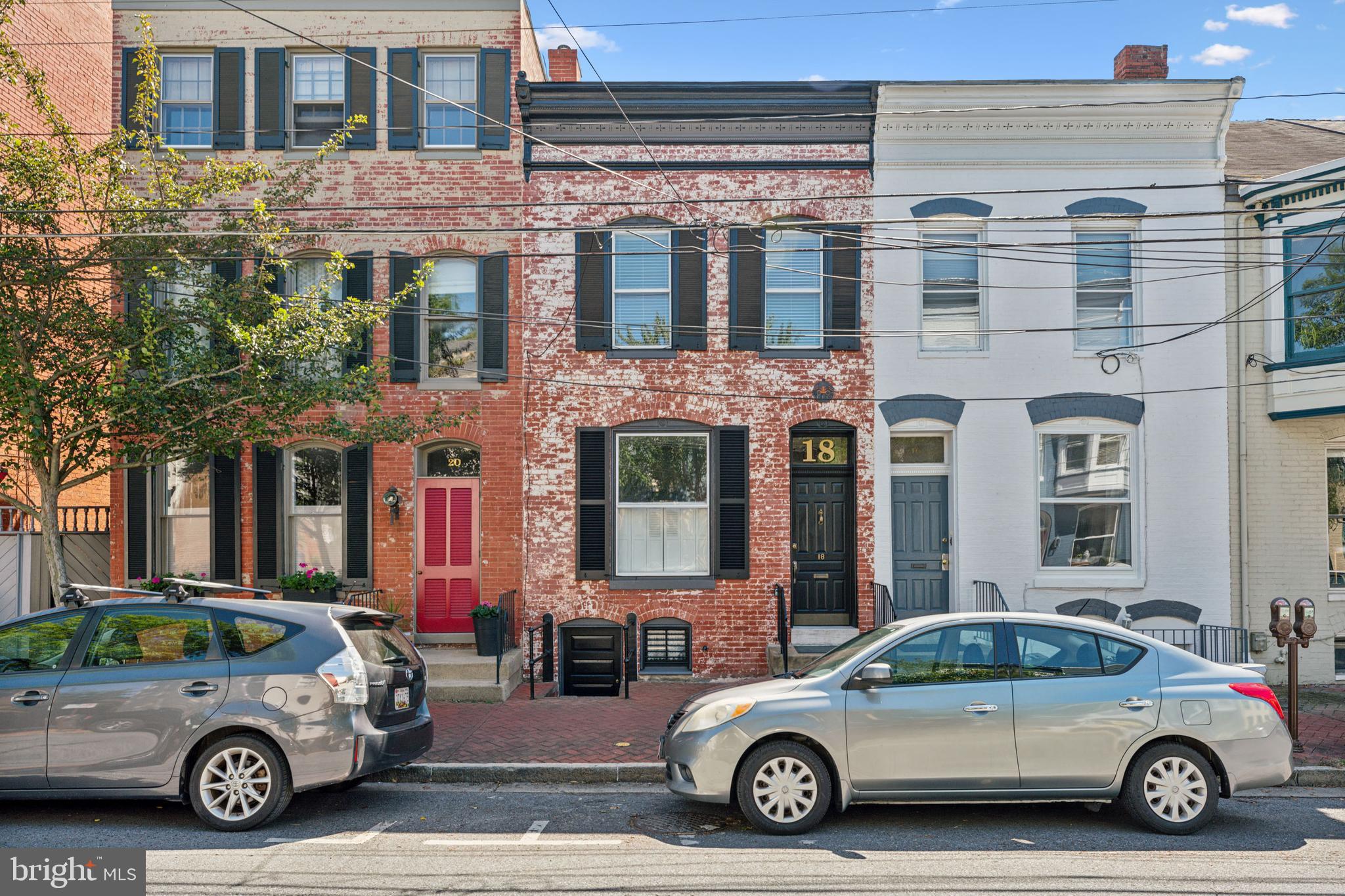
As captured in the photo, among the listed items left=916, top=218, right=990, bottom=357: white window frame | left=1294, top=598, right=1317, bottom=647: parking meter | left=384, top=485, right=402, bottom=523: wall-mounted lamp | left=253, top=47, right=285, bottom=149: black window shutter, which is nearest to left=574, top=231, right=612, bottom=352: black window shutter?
left=384, top=485, right=402, bottom=523: wall-mounted lamp

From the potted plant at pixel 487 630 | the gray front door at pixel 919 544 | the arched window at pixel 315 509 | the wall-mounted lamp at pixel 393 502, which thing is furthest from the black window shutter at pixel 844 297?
the arched window at pixel 315 509

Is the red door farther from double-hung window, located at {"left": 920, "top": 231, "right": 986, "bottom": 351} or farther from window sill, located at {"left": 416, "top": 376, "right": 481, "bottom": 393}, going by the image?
double-hung window, located at {"left": 920, "top": 231, "right": 986, "bottom": 351}

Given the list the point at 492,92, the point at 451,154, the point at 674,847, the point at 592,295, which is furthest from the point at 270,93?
the point at 674,847

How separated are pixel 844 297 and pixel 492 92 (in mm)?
5391

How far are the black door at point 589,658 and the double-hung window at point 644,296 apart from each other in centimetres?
380

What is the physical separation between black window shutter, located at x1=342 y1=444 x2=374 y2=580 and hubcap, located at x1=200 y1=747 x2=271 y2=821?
6329mm

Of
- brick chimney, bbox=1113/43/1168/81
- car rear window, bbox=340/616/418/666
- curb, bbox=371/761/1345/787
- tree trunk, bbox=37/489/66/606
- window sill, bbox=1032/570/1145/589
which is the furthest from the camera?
brick chimney, bbox=1113/43/1168/81

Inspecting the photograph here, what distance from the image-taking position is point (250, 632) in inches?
289

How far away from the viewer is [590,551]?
13422 millimetres

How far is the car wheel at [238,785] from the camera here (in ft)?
23.0

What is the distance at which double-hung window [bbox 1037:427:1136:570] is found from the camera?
13.5 meters

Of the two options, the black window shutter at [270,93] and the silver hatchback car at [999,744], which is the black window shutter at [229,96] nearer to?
the black window shutter at [270,93]

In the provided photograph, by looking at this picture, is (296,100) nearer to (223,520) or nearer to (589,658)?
(223,520)

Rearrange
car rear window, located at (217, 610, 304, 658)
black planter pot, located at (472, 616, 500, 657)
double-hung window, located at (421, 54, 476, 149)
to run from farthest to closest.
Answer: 1. double-hung window, located at (421, 54, 476, 149)
2. black planter pot, located at (472, 616, 500, 657)
3. car rear window, located at (217, 610, 304, 658)
